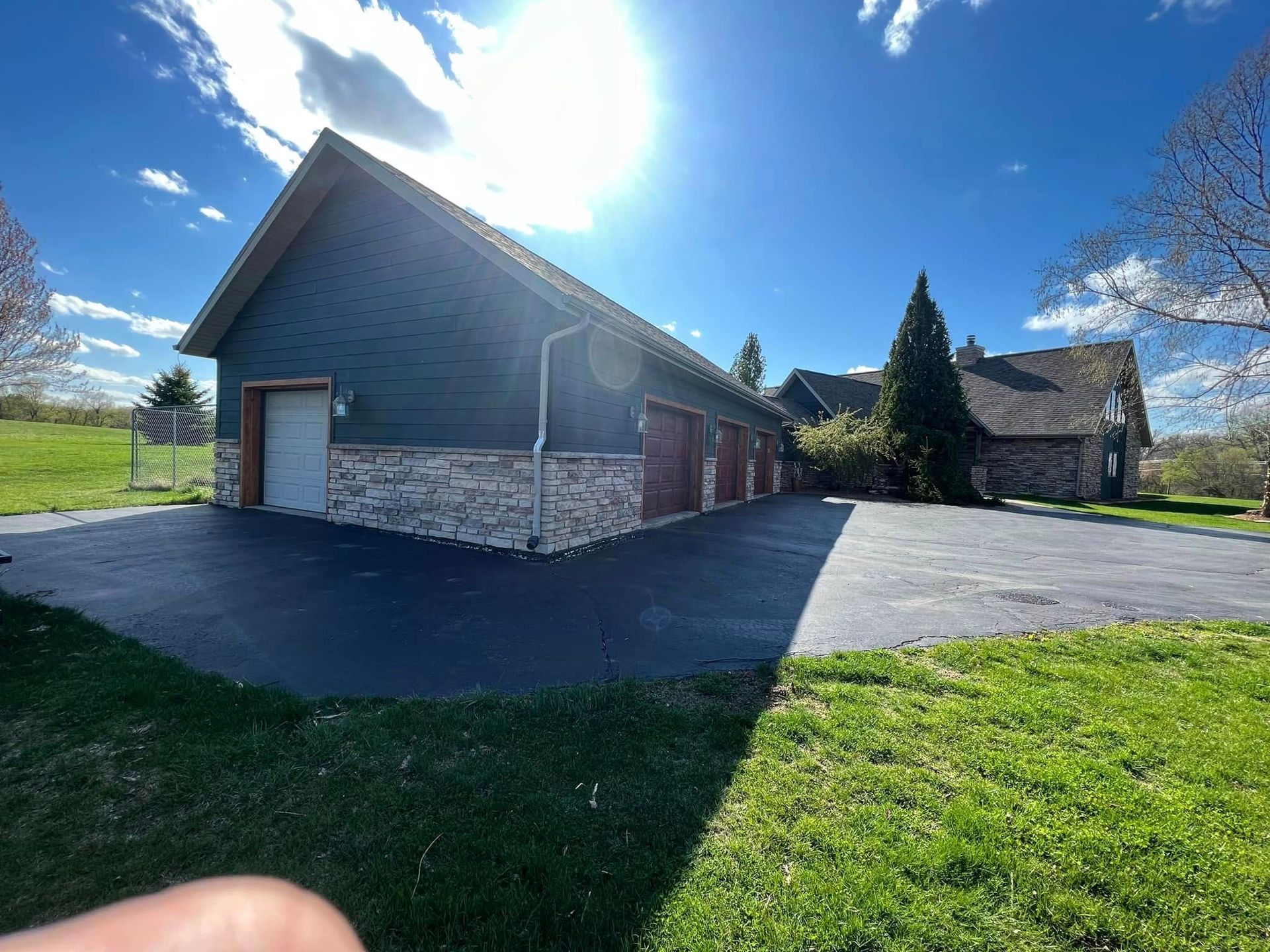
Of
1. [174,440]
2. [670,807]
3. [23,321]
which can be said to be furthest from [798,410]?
[23,321]

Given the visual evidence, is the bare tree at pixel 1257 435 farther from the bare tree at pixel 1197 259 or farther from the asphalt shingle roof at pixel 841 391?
the asphalt shingle roof at pixel 841 391

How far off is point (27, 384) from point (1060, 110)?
28.1m

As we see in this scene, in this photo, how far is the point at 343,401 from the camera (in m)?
8.15

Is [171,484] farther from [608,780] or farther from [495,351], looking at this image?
[608,780]

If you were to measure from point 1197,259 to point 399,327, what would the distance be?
20.9 metres

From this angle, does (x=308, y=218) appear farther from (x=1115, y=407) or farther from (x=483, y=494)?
(x=1115, y=407)

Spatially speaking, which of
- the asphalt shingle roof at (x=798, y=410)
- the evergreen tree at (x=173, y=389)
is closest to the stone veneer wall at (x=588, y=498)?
the asphalt shingle roof at (x=798, y=410)

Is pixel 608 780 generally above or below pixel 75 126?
below

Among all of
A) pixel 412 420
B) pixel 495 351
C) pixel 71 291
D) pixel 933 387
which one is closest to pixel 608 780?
pixel 495 351

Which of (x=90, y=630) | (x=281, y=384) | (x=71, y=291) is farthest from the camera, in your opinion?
(x=71, y=291)

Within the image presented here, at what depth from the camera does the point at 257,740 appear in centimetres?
241

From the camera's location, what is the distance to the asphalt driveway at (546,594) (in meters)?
3.46

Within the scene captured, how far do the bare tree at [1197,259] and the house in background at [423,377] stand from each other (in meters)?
13.9

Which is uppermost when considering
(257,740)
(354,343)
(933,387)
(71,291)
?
(71,291)
